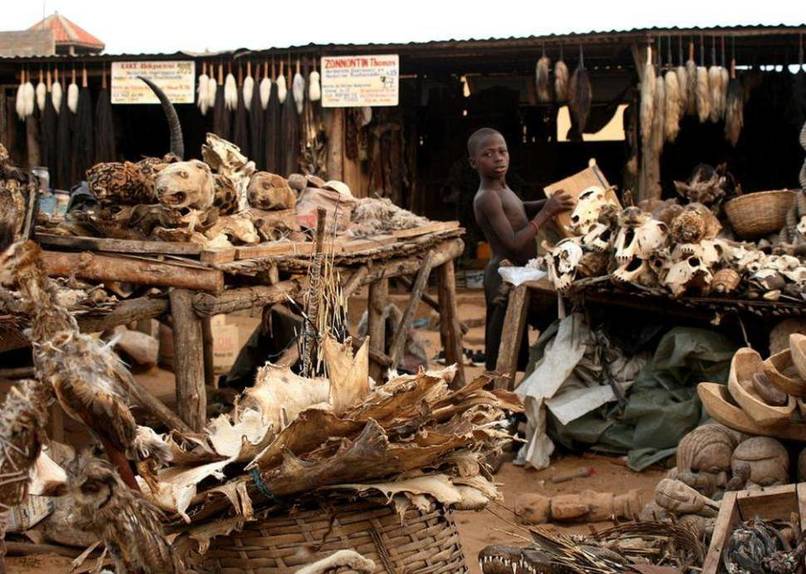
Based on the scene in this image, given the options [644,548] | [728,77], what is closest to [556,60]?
[728,77]

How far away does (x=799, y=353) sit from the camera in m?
5.33

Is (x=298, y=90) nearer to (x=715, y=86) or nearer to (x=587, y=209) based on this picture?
(x=715, y=86)

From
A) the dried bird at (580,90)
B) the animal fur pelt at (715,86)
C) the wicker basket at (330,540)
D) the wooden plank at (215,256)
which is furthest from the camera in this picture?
the dried bird at (580,90)

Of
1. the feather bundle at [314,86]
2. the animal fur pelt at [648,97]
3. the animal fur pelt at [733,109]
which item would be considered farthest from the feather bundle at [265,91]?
the animal fur pelt at [733,109]

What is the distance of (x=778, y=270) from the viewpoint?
22.4 feet

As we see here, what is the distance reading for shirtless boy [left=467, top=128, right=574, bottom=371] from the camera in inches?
333

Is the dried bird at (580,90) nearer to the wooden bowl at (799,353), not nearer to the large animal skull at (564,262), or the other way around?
the large animal skull at (564,262)

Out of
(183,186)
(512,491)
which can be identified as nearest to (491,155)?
(512,491)

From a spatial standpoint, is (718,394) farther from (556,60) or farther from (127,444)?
(556,60)

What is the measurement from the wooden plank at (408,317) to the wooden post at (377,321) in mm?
102

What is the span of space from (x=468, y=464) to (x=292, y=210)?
4559 millimetres

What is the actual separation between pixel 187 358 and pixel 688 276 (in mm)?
2799

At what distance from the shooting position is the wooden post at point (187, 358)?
6.22 meters

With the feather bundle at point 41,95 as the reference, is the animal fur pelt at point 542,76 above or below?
above
